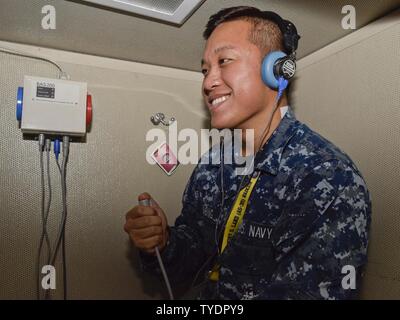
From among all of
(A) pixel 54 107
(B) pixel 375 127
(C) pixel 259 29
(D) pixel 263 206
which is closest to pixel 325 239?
(D) pixel 263 206

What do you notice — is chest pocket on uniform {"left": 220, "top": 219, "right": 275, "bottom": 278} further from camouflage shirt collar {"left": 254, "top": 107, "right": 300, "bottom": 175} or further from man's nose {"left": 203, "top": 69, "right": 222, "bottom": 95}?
man's nose {"left": 203, "top": 69, "right": 222, "bottom": 95}

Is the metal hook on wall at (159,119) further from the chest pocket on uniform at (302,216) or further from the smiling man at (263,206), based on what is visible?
the chest pocket on uniform at (302,216)

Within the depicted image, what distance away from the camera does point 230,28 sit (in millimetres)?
1049

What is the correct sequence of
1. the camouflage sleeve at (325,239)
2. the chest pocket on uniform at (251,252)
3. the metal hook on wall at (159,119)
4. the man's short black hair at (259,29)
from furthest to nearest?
1. the metal hook on wall at (159,119)
2. the man's short black hair at (259,29)
3. the chest pocket on uniform at (251,252)
4. the camouflage sleeve at (325,239)

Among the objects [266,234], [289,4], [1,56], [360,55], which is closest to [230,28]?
[289,4]

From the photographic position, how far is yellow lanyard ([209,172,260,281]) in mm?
989

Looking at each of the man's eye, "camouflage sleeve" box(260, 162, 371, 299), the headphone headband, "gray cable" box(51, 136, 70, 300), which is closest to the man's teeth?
the man's eye

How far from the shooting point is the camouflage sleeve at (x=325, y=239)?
29.0 inches

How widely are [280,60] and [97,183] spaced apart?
773mm

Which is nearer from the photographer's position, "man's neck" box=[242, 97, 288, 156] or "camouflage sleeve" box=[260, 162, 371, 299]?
"camouflage sleeve" box=[260, 162, 371, 299]

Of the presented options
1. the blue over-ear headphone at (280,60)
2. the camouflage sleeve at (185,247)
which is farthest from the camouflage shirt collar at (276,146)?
the camouflage sleeve at (185,247)

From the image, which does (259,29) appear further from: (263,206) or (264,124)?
(263,206)

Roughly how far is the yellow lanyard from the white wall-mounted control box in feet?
1.91

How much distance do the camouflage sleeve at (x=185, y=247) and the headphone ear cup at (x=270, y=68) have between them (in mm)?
485
